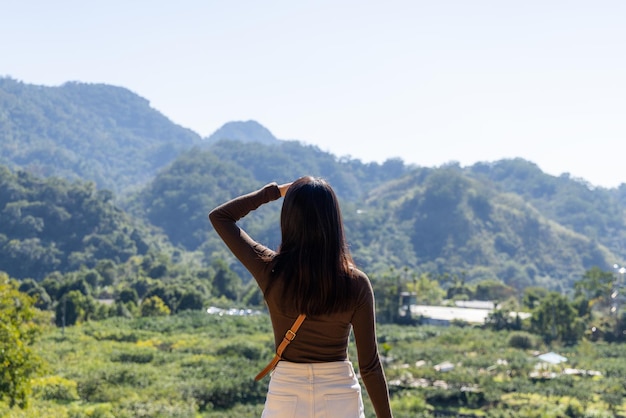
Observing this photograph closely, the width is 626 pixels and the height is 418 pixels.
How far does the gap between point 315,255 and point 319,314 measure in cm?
13

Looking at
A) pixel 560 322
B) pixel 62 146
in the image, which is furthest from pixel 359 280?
pixel 62 146

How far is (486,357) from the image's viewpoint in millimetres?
24516

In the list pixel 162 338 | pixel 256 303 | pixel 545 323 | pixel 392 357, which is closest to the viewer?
pixel 392 357

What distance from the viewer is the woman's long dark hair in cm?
175

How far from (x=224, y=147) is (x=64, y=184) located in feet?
266

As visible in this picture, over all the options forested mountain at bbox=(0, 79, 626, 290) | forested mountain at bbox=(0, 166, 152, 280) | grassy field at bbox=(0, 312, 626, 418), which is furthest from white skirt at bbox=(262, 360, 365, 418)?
forested mountain at bbox=(0, 166, 152, 280)

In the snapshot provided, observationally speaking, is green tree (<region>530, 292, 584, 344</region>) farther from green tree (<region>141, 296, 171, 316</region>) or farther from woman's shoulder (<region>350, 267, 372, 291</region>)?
woman's shoulder (<region>350, 267, 372, 291</region>)

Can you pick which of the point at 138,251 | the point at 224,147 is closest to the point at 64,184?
the point at 138,251

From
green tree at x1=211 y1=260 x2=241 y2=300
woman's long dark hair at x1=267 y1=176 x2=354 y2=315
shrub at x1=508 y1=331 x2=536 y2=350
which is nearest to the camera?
woman's long dark hair at x1=267 y1=176 x2=354 y2=315

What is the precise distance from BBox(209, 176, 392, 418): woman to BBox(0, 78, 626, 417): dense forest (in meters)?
0.39

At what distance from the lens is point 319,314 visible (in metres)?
1.76

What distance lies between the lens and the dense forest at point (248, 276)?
59.9 ft

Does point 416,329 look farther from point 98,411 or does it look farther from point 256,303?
point 98,411

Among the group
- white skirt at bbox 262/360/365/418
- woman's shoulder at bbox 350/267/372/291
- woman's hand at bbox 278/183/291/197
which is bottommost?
white skirt at bbox 262/360/365/418
